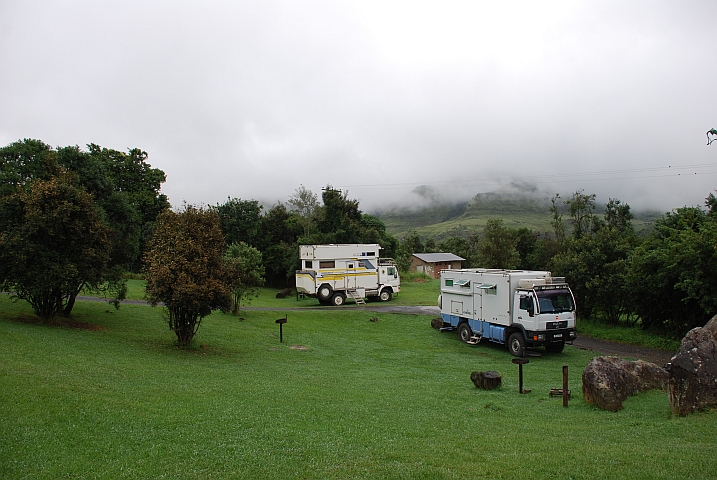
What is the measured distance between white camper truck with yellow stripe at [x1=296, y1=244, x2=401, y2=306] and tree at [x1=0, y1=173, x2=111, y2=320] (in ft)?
55.3

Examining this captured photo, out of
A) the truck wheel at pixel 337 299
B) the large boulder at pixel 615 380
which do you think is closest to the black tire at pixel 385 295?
the truck wheel at pixel 337 299

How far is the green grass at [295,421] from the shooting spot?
21.2 ft

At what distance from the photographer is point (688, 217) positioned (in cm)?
2242

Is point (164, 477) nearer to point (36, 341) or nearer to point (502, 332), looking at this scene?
point (36, 341)

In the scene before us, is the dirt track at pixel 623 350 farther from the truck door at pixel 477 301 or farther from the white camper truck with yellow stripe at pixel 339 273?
the white camper truck with yellow stripe at pixel 339 273

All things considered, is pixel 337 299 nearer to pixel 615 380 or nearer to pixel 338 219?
pixel 338 219

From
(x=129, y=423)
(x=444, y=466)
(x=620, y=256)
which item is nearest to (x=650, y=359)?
(x=620, y=256)

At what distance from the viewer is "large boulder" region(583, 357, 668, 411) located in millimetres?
10875

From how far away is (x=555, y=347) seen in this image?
20.3 meters

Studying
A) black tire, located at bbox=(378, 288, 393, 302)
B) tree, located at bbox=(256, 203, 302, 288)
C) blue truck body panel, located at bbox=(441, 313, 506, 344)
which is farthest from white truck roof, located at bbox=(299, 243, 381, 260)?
tree, located at bbox=(256, 203, 302, 288)

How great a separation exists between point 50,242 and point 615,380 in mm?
19708

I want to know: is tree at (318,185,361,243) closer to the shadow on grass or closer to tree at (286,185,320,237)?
tree at (286,185,320,237)

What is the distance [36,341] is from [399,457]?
1337cm

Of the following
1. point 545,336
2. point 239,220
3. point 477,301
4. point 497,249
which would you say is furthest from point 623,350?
point 239,220
